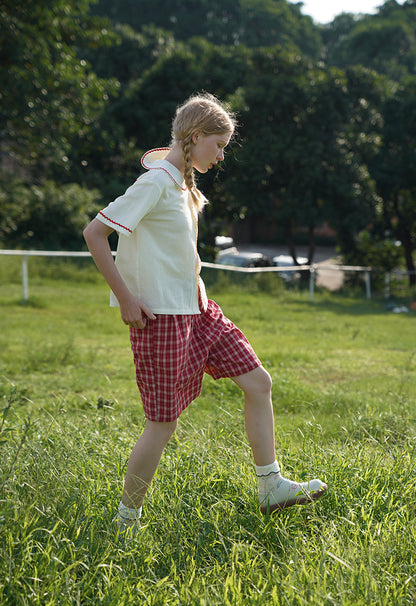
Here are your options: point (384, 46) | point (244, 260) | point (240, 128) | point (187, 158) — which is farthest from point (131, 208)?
point (384, 46)

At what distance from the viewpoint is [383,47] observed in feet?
117

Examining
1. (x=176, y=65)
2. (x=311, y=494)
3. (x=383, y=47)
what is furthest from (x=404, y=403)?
(x=383, y=47)

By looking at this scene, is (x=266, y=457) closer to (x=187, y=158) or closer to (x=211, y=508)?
(x=211, y=508)

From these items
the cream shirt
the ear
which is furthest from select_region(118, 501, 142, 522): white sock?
the ear

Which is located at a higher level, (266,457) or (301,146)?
(301,146)

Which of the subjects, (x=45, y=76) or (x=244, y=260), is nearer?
(x=45, y=76)

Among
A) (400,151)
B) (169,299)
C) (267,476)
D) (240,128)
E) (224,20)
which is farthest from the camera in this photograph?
(224,20)

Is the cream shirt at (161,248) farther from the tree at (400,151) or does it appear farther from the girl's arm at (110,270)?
the tree at (400,151)

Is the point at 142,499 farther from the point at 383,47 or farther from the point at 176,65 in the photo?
the point at 383,47

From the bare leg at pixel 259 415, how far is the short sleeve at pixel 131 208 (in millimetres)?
810

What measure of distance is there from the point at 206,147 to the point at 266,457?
131 centimetres

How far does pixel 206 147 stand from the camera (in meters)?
2.49

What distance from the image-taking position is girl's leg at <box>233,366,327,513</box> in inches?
98.7

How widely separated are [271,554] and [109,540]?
1.93 ft
